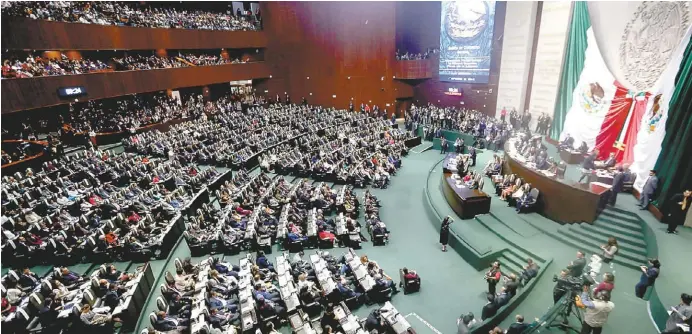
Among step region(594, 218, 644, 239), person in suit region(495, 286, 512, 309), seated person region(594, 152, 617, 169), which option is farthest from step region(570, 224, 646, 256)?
person in suit region(495, 286, 512, 309)

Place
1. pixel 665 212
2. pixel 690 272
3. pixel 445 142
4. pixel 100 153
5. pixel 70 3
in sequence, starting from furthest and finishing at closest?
pixel 445 142 → pixel 70 3 → pixel 100 153 → pixel 665 212 → pixel 690 272

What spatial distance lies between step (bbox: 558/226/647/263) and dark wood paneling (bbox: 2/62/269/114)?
23.3 m

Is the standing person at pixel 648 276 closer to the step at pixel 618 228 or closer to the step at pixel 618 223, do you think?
the step at pixel 618 228

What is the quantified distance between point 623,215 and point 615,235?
2.88ft

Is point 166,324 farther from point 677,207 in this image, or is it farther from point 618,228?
point 677,207

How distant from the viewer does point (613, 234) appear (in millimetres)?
10016

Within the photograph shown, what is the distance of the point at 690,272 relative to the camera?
7.94m

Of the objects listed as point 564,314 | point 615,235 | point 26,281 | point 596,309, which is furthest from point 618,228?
point 26,281

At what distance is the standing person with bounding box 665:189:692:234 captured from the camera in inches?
360

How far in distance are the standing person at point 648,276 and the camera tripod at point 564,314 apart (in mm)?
1598

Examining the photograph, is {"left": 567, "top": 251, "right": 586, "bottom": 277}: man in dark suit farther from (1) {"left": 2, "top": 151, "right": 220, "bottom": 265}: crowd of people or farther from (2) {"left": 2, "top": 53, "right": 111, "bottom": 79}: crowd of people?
(2) {"left": 2, "top": 53, "right": 111, "bottom": 79}: crowd of people

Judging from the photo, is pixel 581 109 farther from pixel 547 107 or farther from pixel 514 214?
pixel 514 214

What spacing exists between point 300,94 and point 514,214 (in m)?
25.6

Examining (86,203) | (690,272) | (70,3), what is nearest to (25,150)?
(86,203)
